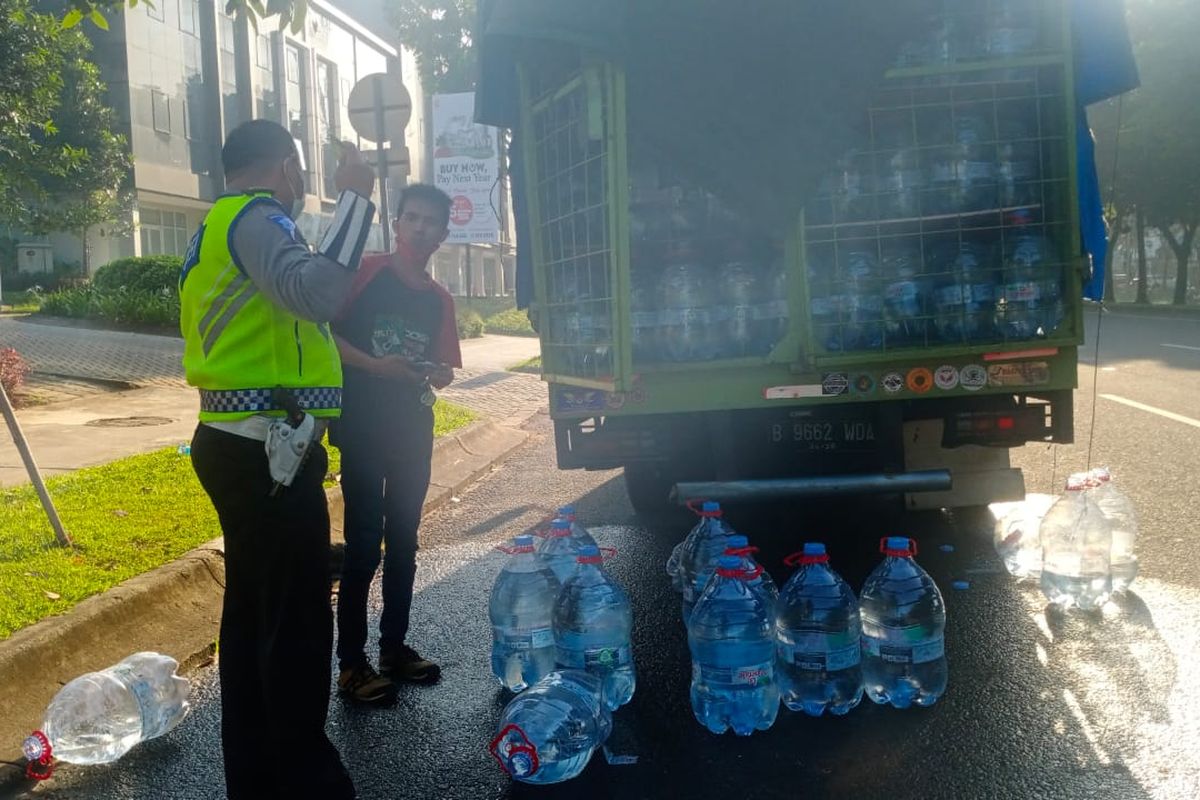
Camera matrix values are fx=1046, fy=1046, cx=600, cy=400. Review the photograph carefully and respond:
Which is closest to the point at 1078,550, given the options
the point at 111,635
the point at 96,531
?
the point at 111,635

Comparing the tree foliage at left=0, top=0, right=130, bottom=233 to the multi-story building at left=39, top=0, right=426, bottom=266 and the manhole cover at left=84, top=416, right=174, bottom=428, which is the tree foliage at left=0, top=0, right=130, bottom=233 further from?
the manhole cover at left=84, top=416, right=174, bottom=428

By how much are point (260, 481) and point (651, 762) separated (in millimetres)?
1657

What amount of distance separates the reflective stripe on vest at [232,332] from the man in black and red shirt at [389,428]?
1055 mm

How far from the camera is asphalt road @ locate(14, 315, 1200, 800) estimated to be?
3.42 m

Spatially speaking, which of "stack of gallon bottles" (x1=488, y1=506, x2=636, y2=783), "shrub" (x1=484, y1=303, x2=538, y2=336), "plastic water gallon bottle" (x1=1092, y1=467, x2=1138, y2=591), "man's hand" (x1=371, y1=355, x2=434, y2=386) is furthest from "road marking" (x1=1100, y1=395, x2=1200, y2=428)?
"shrub" (x1=484, y1=303, x2=538, y2=336)

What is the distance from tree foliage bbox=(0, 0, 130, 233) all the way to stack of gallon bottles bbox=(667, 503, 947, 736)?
5.97 m

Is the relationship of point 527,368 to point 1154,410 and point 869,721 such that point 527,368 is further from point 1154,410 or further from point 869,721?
point 869,721

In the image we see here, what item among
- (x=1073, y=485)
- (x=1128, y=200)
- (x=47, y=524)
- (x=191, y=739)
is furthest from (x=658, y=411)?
(x=1128, y=200)

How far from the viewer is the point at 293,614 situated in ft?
10.1

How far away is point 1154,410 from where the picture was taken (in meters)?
11.5

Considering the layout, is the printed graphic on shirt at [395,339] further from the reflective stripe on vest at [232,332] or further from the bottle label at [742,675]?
the bottle label at [742,675]

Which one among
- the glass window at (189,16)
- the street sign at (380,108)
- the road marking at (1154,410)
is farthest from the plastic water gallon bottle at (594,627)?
the glass window at (189,16)

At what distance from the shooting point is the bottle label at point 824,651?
12.7 feet

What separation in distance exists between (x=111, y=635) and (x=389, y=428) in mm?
1665
